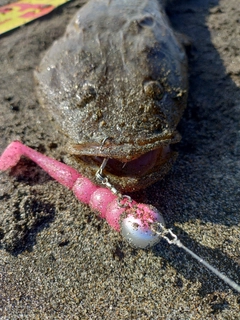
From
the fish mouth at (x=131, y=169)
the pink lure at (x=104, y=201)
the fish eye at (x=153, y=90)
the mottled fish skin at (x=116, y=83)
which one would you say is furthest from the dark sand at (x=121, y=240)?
the fish eye at (x=153, y=90)

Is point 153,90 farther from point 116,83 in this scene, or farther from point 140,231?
point 140,231

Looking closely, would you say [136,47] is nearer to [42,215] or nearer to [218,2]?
[42,215]

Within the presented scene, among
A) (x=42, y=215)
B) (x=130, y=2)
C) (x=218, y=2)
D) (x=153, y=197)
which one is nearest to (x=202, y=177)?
(x=153, y=197)

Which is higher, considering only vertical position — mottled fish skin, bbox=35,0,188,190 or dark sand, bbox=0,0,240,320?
mottled fish skin, bbox=35,0,188,190

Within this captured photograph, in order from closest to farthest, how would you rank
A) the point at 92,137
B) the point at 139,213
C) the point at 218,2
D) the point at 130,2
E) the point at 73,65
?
the point at 139,213
the point at 92,137
the point at 73,65
the point at 130,2
the point at 218,2

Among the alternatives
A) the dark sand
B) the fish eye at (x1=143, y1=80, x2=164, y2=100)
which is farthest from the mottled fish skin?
the dark sand

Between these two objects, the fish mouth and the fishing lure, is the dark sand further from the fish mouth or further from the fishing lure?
the fish mouth

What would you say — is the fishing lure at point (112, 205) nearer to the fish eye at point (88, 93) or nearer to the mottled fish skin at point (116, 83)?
the mottled fish skin at point (116, 83)
